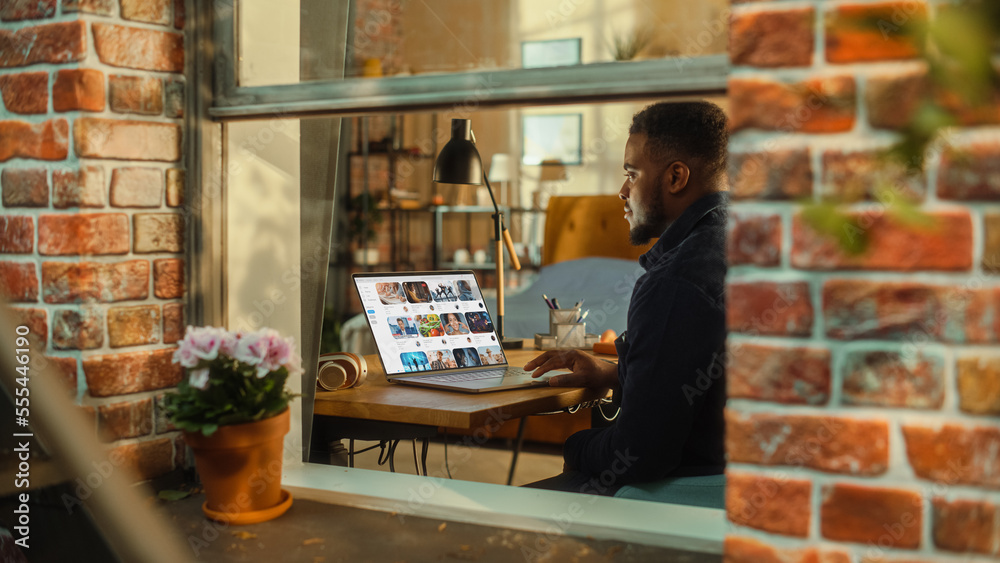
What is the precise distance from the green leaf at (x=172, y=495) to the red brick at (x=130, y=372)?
177 mm

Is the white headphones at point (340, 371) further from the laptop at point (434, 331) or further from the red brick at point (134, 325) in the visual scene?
→ the red brick at point (134, 325)

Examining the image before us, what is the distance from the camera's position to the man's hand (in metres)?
2.13

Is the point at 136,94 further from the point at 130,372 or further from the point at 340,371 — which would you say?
the point at 340,371

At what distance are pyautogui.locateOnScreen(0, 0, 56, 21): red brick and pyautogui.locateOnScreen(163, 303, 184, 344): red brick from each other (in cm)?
51

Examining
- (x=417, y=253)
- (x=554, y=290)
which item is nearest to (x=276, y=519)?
(x=554, y=290)

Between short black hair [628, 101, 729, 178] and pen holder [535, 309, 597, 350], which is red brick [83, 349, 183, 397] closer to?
short black hair [628, 101, 729, 178]

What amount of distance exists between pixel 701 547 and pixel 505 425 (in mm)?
3408

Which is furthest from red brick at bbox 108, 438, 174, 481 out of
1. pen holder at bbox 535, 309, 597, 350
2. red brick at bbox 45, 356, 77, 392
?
pen holder at bbox 535, 309, 597, 350

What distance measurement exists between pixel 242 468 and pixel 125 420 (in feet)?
0.93


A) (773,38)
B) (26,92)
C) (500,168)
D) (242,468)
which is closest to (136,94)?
(26,92)

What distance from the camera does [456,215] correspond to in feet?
26.1

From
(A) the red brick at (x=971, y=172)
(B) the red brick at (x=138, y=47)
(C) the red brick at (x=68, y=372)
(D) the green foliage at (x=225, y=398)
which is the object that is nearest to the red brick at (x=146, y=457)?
(C) the red brick at (x=68, y=372)

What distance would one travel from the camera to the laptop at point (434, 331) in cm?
226

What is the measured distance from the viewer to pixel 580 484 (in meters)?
1.97
